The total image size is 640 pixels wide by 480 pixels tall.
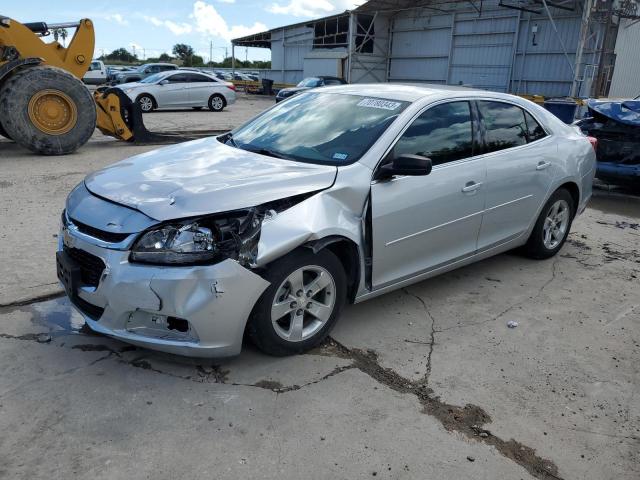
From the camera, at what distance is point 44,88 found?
9.58m

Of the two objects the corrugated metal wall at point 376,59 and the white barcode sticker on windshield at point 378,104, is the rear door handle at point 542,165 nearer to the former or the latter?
the white barcode sticker on windshield at point 378,104

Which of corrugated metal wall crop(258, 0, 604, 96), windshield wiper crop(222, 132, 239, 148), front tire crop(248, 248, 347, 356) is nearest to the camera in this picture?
front tire crop(248, 248, 347, 356)

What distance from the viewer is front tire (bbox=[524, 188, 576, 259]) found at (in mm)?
5168

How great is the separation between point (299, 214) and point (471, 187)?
5.43 ft

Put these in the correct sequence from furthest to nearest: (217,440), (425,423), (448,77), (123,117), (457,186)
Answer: (448,77) < (123,117) < (457,186) < (425,423) < (217,440)

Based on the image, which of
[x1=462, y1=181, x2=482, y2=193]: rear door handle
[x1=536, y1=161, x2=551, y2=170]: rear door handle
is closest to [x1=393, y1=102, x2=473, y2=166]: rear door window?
[x1=462, y1=181, x2=482, y2=193]: rear door handle

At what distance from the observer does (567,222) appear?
5.51 metres

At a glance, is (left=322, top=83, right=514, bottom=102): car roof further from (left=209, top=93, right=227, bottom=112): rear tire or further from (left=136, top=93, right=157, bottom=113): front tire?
(left=209, top=93, right=227, bottom=112): rear tire

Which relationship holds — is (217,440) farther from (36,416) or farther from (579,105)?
(579,105)

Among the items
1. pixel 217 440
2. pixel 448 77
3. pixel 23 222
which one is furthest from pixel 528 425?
pixel 448 77

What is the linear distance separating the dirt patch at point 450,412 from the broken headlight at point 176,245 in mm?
1108

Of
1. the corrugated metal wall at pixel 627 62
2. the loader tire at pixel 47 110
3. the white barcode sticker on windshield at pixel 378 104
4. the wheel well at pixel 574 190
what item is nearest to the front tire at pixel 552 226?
the wheel well at pixel 574 190

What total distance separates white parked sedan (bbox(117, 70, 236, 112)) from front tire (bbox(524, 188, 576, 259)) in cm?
1630

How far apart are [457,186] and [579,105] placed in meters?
13.0
